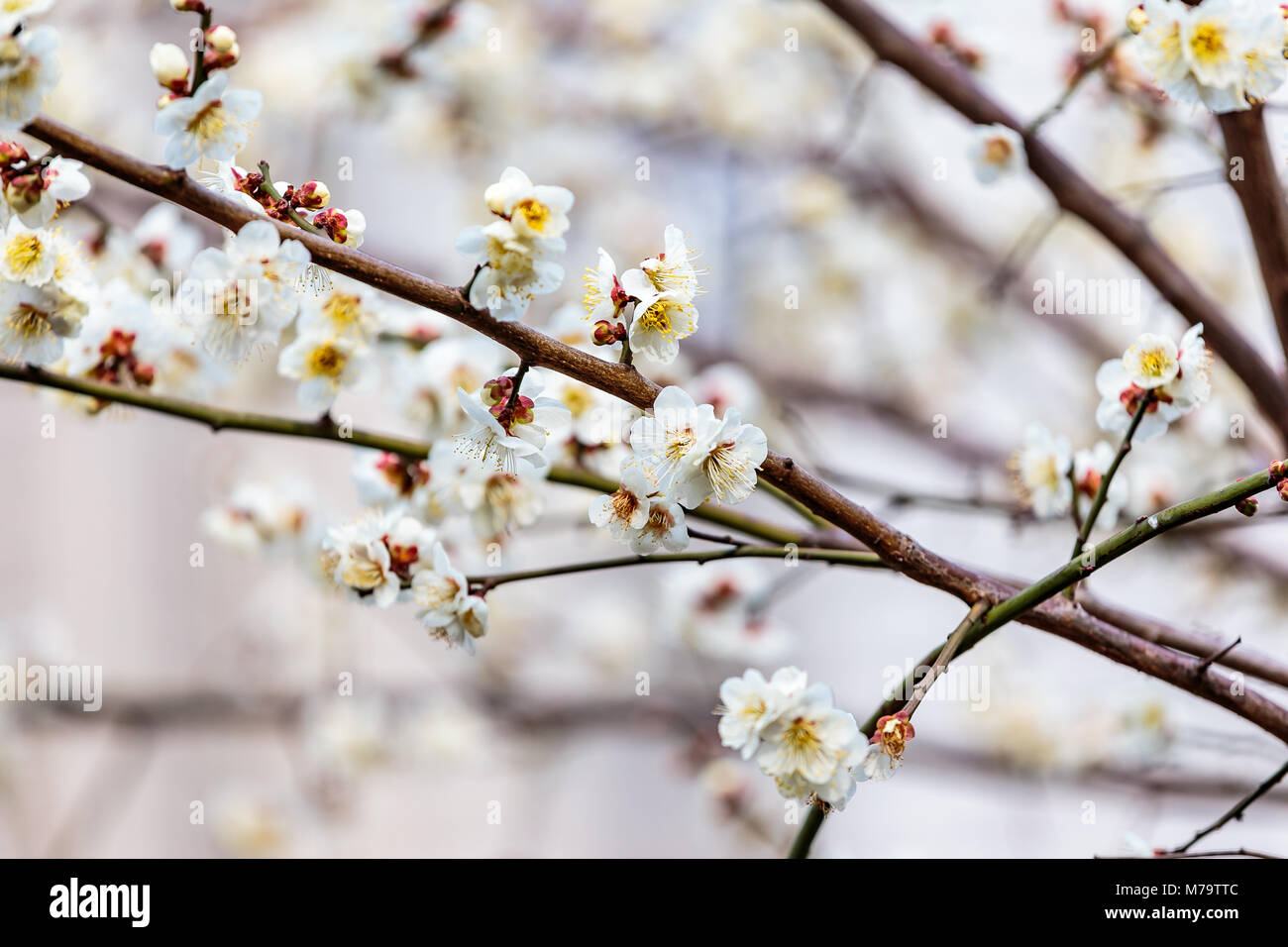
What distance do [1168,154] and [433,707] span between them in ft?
5.18

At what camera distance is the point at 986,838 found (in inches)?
104

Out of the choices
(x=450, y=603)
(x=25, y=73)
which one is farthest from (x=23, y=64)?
(x=450, y=603)

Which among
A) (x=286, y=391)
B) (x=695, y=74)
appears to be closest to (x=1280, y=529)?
(x=695, y=74)

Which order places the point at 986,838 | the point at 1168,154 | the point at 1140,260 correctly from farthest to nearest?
the point at 986,838 → the point at 1168,154 → the point at 1140,260

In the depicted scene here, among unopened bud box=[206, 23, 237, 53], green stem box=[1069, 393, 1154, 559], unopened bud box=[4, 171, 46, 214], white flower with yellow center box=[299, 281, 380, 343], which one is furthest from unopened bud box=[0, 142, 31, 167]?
green stem box=[1069, 393, 1154, 559]

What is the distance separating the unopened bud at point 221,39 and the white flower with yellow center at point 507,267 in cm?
16

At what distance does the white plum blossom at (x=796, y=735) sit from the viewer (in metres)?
0.55

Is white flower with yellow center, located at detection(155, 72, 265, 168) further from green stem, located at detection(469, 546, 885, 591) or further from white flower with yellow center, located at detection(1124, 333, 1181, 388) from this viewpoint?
white flower with yellow center, located at detection(1124, 333, 1181, 388)

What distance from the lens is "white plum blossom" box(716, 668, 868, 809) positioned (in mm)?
554

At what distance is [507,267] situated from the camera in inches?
20.5

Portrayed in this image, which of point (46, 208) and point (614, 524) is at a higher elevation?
point (46, 208)

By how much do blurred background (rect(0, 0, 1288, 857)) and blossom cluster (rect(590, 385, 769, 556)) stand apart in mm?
308
